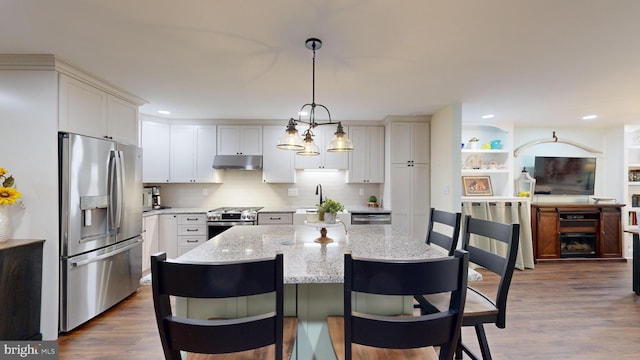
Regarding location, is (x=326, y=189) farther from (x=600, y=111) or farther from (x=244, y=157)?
(x=600, y=111)

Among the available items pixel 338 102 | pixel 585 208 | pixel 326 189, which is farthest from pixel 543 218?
pixel 338 102

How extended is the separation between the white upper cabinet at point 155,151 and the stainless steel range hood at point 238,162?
0.79 m

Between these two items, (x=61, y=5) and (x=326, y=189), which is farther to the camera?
(x=326, y=189)

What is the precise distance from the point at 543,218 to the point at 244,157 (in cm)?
493

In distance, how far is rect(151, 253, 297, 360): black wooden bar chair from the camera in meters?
0.86

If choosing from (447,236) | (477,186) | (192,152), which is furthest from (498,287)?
(192,152)

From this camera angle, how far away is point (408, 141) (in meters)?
4.23

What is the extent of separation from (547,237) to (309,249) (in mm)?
4728

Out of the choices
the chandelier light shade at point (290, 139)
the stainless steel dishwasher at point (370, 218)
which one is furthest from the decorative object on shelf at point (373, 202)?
the chandelier light shade at point (290, 139)

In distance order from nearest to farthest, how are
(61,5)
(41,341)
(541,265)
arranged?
(61,5) < (41,341) < (541,265)

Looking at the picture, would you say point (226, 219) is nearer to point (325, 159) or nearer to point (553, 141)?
point (325, 159)

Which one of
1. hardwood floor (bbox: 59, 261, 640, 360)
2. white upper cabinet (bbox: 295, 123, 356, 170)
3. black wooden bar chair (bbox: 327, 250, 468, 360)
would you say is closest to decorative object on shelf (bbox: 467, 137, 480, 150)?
white upper cabinet (bbox: 295, 123, 356, 170)

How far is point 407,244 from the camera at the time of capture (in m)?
1.84

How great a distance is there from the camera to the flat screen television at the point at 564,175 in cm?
480
